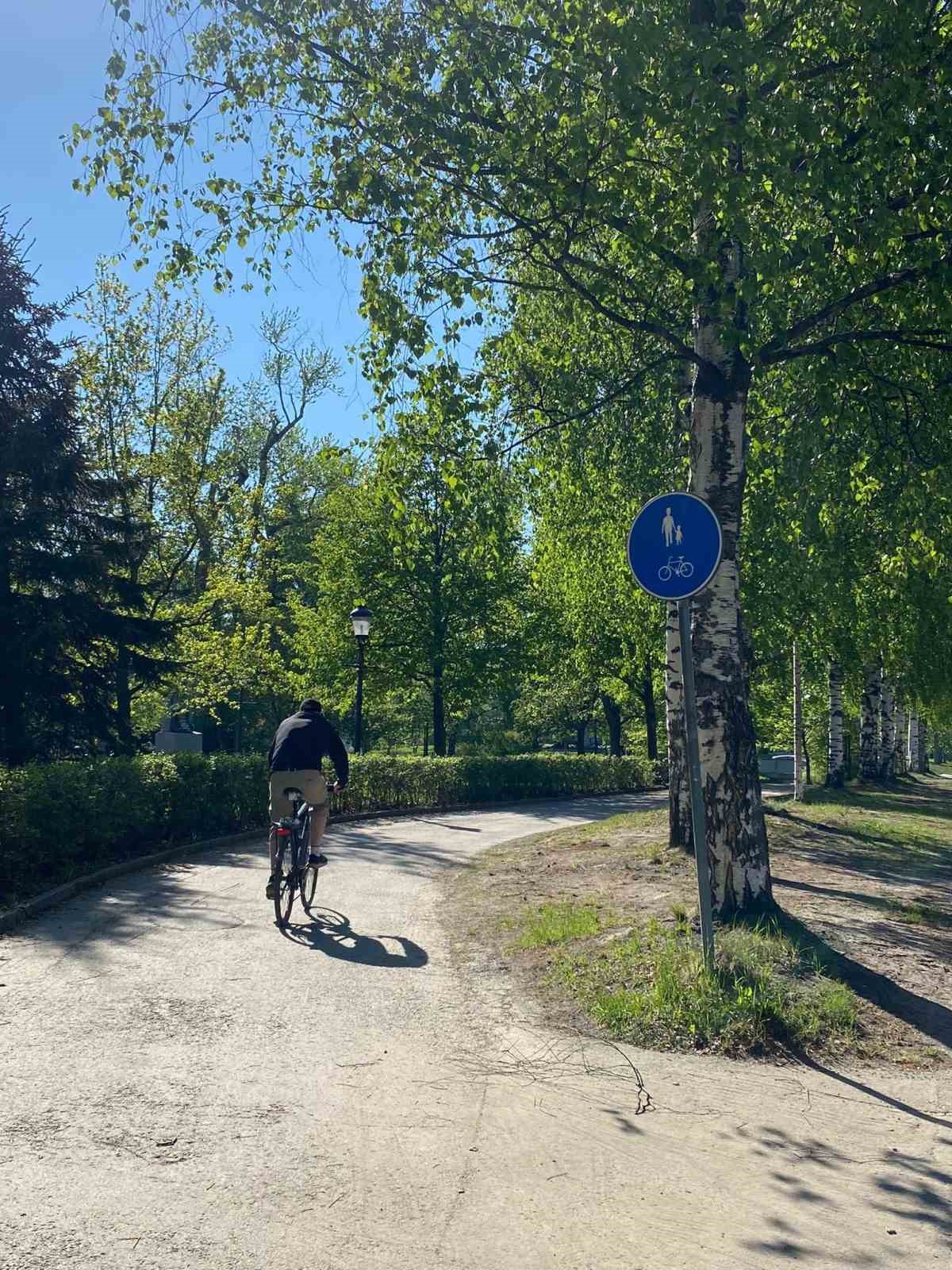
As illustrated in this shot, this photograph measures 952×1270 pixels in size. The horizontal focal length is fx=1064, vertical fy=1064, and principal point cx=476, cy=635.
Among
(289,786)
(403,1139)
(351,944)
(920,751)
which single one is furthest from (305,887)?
(920,751)

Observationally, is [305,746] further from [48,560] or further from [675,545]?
[48,560]

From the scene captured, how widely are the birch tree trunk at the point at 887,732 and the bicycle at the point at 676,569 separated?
27.5 m

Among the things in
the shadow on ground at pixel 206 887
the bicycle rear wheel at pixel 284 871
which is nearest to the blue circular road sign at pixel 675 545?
the shadow on ground at pixel 206 887

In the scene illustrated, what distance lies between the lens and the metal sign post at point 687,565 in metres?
6.41

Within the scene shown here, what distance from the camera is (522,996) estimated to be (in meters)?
6.81

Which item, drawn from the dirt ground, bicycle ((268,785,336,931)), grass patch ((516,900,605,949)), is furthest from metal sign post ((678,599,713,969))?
bicycle ((268,785,336,931))

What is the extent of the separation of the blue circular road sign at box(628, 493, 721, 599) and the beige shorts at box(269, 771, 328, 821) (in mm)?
3961

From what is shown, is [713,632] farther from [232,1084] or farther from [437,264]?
[232,1084]

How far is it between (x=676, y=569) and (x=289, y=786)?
4354 millimetres

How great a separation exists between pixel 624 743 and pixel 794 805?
43647 millimetres

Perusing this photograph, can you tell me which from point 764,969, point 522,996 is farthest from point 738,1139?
point 522,996

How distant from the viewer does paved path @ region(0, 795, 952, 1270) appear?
11.5 ft

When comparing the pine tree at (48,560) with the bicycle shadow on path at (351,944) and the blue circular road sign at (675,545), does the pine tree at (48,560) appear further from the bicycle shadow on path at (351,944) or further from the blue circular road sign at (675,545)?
the blue circular road sign at (675,545)

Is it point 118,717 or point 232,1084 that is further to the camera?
point 118,717
